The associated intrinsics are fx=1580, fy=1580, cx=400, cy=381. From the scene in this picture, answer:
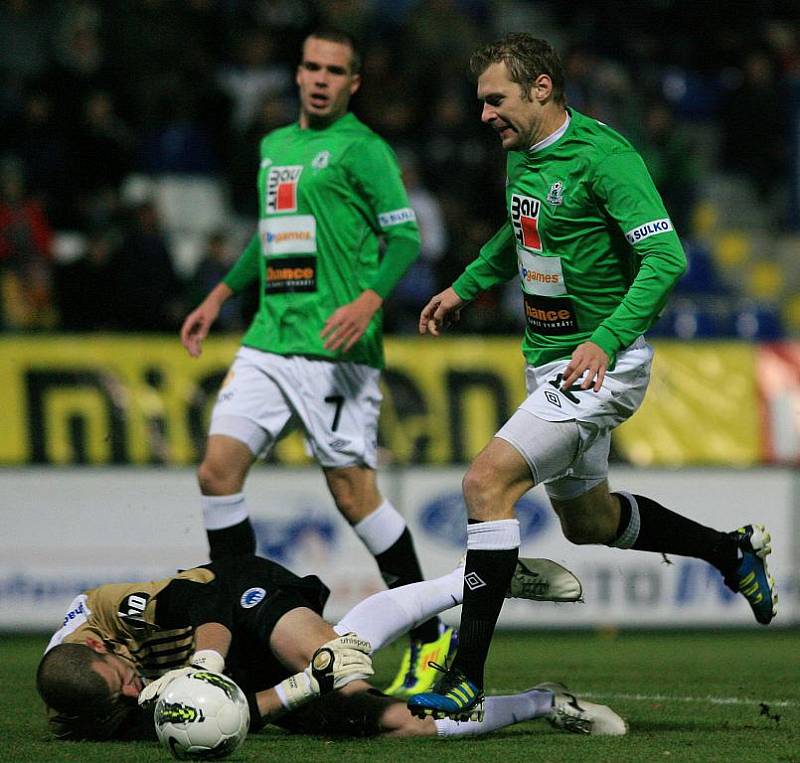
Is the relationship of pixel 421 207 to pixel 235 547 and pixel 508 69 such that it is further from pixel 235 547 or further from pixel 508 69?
pixel 508 69

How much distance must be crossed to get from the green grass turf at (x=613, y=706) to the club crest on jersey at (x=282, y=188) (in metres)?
2.18

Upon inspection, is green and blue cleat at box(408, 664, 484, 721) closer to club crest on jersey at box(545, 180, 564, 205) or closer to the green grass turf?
the green grass turf

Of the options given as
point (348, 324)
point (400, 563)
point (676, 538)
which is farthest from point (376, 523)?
point (676, 538)

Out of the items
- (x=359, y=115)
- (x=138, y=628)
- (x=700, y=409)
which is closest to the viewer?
(x=138, y=628)

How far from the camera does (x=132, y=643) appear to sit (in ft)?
18.0

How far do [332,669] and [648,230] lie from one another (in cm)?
181


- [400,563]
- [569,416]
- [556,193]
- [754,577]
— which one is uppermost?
[556,193]

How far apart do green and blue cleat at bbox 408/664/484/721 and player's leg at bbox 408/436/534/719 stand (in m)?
0.03

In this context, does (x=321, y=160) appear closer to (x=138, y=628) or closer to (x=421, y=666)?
(x=421, y=666)

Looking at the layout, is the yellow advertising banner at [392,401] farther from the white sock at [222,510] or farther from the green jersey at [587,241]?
the green jersey at [587,241]

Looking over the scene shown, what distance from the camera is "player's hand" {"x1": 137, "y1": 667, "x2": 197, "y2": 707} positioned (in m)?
4.93

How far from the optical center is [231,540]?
22.4ft

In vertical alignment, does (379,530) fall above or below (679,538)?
below

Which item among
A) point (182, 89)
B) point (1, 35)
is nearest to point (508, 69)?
point (182, 89)
